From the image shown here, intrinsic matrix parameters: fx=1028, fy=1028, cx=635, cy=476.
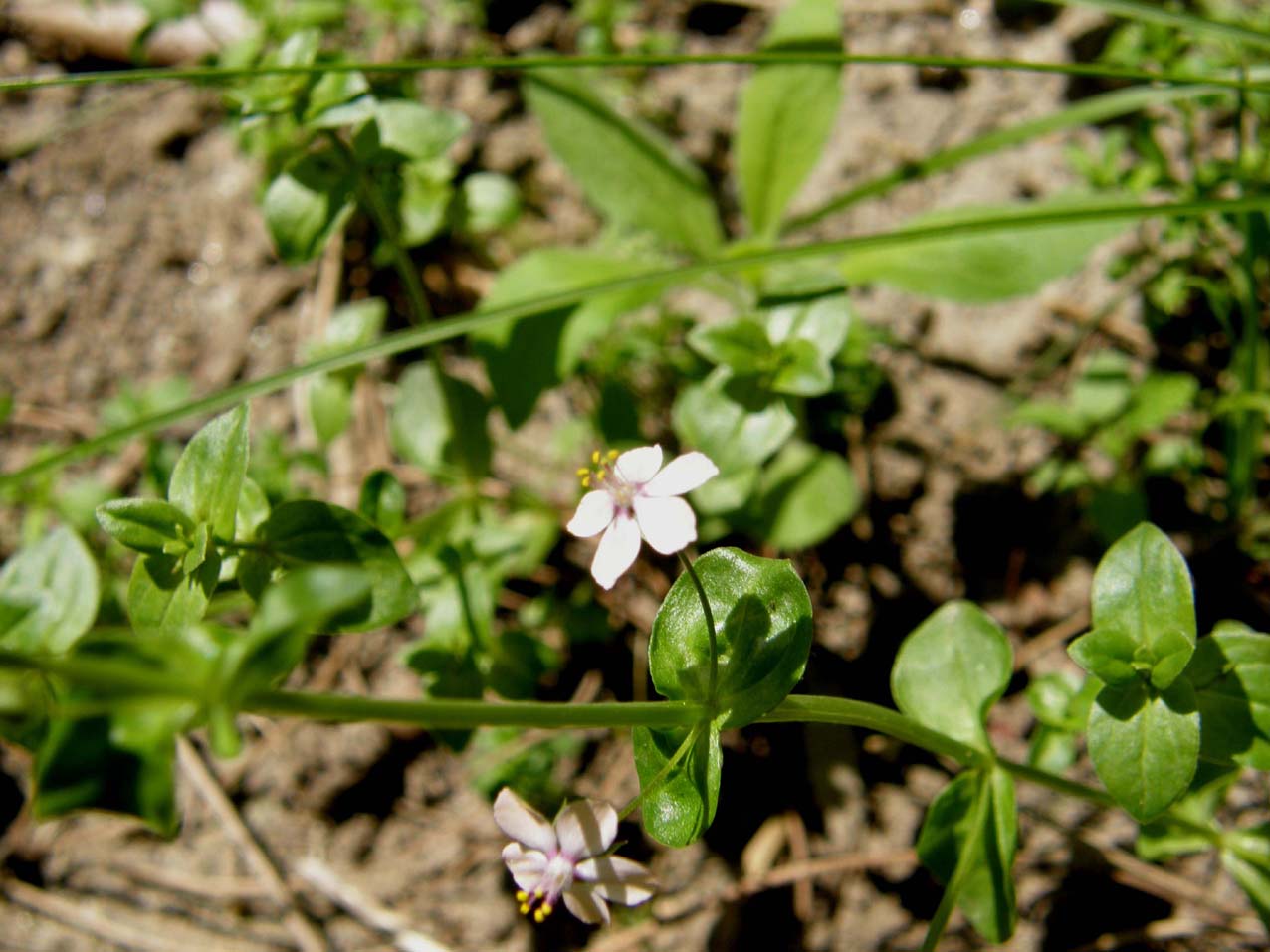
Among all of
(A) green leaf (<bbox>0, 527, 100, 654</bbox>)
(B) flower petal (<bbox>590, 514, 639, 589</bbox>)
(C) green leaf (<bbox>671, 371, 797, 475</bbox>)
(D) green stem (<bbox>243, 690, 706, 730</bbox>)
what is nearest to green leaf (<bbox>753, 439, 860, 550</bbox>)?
(C) green leaf (<bbox>671, 371, 797, 475</bbox>)

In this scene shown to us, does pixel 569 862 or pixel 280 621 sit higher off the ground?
pixel 280 621

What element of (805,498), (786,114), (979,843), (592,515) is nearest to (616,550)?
(592,515)

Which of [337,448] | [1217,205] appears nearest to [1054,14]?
[1217,205]

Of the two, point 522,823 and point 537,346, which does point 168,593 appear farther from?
point 537,346

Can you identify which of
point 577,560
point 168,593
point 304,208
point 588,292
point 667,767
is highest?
point 304,208

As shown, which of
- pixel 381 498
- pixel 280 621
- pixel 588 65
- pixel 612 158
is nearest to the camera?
pixel 280 621

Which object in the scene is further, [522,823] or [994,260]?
[994,260]

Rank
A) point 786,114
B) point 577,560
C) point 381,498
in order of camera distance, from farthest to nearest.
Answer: point 577,560 → point 786,114 → point 381,498
